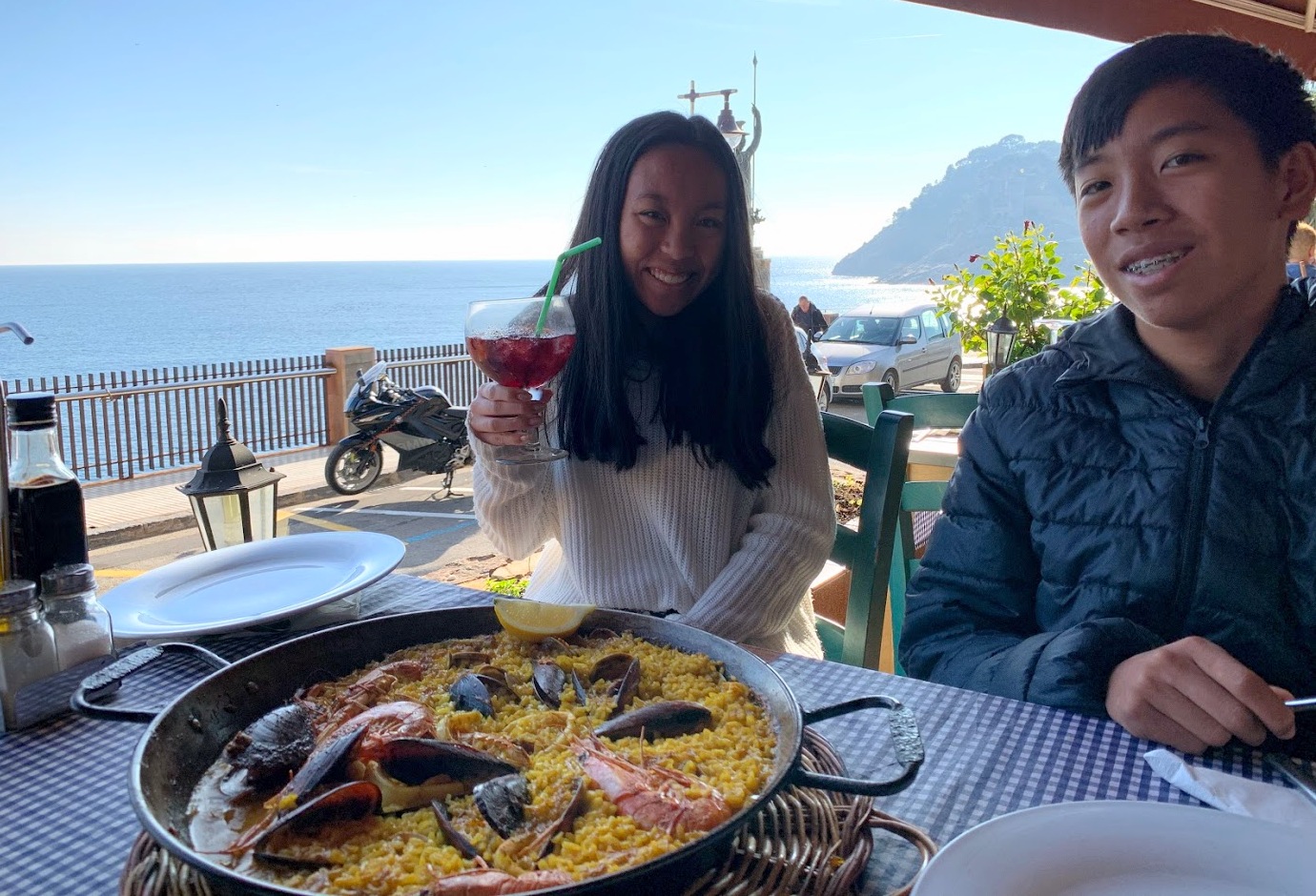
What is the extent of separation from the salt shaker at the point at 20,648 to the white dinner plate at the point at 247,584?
202 mm

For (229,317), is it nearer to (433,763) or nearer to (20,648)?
(20,648)

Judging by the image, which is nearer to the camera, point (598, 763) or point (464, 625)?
point (598, 763)

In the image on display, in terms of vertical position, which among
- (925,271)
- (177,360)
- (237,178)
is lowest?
(177,360)

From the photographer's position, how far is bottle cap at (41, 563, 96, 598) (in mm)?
1271

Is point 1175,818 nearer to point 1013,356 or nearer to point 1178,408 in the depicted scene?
point 1178,408

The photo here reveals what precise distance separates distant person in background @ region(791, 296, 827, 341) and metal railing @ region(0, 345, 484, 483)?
22.9ft

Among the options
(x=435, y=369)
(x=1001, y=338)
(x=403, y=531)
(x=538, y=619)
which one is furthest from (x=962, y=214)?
(x=538, y=619)

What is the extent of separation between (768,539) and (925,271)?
110920mm

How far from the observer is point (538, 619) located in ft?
4.19

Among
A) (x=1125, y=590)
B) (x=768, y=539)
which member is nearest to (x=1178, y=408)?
(x=1125, y=590)

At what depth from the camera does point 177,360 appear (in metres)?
55.0

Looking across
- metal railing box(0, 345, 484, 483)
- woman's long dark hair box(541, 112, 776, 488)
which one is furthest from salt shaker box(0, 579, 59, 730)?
metal railing box(0, 345, 484, 483)

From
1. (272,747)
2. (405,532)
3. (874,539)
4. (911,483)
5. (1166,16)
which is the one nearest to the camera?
(272,747)

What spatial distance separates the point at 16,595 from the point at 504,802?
0.82 metres
